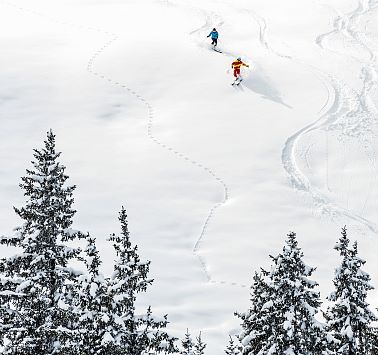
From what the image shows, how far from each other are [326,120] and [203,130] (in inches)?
280

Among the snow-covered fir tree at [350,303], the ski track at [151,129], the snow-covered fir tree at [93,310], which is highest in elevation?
the ski track at [151,129]

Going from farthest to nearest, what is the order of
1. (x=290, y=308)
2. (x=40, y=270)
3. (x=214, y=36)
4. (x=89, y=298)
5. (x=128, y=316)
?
(x=214, y=36), (x=40, y=270), (x=290, y=308), (x=128, y=316), (x=89, y=298)

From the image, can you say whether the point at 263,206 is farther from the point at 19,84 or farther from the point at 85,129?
the point at 19,84

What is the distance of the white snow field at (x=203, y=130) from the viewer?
27344 millimetres

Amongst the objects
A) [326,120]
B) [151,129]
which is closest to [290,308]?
[151,129]

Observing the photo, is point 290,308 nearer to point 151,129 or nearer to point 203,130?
point 203,130

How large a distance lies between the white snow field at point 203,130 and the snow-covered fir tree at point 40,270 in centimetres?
1061

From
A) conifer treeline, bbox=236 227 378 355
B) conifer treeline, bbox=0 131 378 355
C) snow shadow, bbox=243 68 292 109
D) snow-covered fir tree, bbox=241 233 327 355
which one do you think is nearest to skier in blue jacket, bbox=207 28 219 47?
snow shadow, bbox=243 68 292 109

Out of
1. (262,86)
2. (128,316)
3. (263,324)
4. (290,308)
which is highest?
(262,86)

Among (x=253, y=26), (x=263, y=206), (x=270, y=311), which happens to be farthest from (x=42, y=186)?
(x=253, y=26)

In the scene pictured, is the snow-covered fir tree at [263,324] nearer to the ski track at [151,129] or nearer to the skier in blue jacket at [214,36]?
the ski track at [151,129]

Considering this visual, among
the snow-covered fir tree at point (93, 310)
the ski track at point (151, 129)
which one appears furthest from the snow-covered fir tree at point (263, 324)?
the ski track at point (151, 129)

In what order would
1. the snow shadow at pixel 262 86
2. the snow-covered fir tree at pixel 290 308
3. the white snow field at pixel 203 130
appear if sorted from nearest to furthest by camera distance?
the snow-covered fir tree at pixel 290 308 → the white snow field at pixel 203 130 → the snow shadow at pixel 262 86

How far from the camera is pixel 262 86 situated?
41.1m
